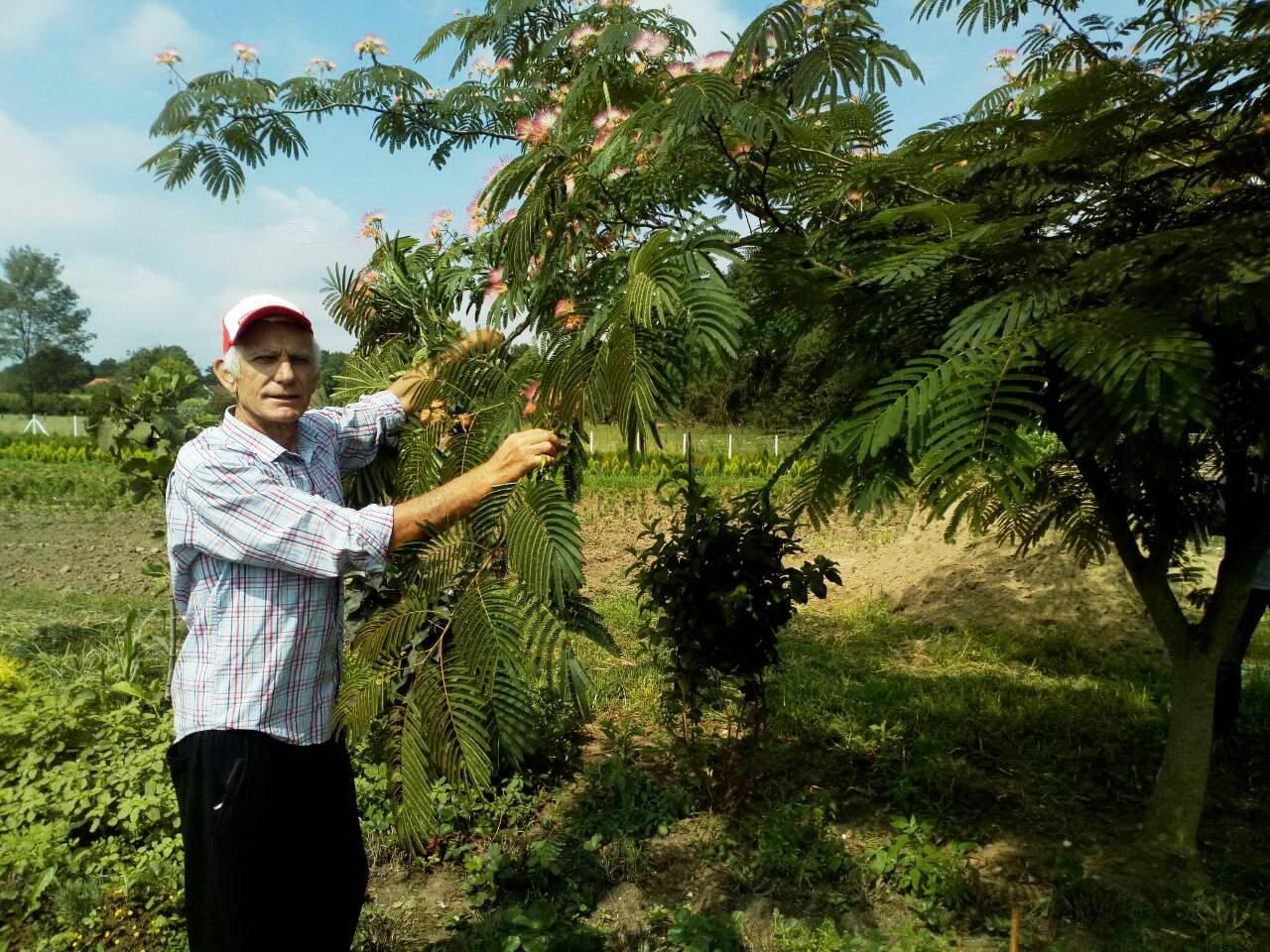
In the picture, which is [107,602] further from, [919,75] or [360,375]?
[919,75]

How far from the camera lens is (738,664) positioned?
356 cm

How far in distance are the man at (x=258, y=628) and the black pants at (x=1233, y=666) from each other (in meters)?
4.42

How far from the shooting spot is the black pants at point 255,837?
187 cm

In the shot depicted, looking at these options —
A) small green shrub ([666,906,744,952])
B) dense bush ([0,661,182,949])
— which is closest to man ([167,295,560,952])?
small green shrub ([666,906,744,952])

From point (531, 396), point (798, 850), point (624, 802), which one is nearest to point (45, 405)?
point (624, 802)

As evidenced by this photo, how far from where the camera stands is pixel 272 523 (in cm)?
180

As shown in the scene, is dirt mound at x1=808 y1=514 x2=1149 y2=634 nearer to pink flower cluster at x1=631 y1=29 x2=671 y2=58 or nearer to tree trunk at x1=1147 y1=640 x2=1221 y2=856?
tree trunk at x1=1147 y1=640 x2=1221 y2=856

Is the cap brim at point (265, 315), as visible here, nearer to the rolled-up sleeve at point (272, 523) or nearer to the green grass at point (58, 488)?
the rolled-up sleeve at point (272, 523)

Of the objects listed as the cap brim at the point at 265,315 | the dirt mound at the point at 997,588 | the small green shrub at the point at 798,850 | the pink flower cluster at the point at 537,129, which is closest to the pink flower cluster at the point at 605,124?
the pink flower cluster at the point at 537,129

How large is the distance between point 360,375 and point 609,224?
0.83 meters

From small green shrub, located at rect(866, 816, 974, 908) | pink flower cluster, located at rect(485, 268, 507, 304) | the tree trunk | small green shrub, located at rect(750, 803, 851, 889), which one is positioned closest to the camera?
pink flower cluster, located at rect(485, 268, 507, 304)

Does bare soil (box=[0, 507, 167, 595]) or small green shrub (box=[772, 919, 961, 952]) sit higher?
bare soil (box=[0, 507, 167, 595])

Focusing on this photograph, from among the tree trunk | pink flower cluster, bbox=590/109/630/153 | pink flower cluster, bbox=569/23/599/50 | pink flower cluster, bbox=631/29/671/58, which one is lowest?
the tree trunk

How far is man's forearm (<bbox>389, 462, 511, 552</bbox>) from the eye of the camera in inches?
65.1
